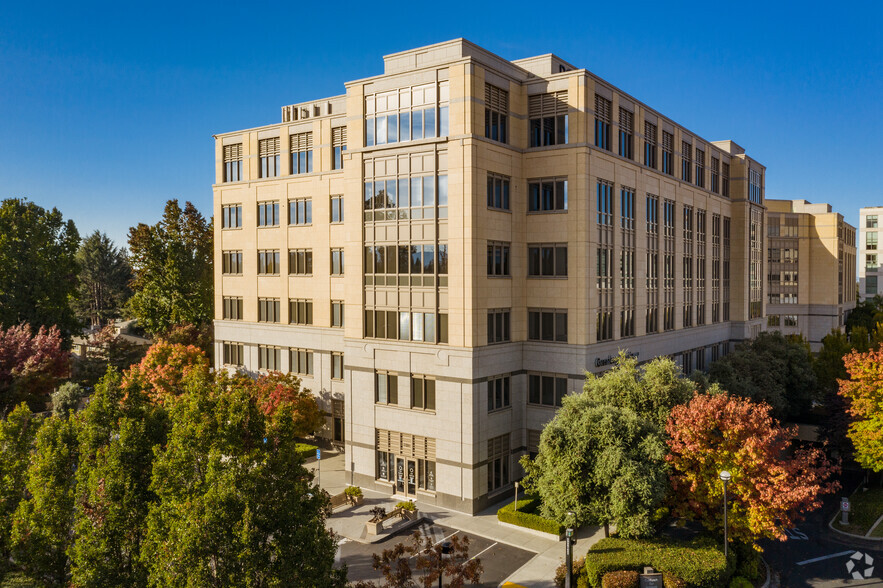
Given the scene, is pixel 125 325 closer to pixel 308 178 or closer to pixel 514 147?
pixel 308 178

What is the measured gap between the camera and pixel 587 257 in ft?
119

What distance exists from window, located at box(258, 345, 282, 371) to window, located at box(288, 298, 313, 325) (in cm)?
294

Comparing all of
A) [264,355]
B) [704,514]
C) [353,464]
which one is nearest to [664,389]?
[704,514]

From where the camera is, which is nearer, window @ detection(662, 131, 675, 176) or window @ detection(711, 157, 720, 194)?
window @ detection(662, 131, 675, 176)

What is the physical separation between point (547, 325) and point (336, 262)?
17.4 meters

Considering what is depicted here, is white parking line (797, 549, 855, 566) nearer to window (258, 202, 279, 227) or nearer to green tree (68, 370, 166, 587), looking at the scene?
green tree (68, 370, 166, 587)

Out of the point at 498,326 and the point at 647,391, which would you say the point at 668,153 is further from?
the point at 647,391

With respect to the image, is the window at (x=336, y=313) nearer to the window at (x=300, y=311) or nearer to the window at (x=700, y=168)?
the window at (x=300, y=311)

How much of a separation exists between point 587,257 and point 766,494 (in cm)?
1599

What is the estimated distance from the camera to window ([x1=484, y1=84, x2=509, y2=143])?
35.0m

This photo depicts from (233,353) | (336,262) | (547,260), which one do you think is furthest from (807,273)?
(233,353)

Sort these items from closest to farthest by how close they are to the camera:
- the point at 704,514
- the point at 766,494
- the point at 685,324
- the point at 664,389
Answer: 1. the point at 766,494
2. the point at 704,514
3. the point at 664,389
4. the point at 685,324

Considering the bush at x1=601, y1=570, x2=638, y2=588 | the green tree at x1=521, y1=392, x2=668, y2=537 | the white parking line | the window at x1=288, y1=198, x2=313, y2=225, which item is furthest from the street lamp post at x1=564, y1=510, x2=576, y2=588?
the window at x1=288, y1=198, x2=313, y2=225

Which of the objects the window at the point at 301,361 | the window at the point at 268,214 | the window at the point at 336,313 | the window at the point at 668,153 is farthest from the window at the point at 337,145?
the window at the point at 668,153
